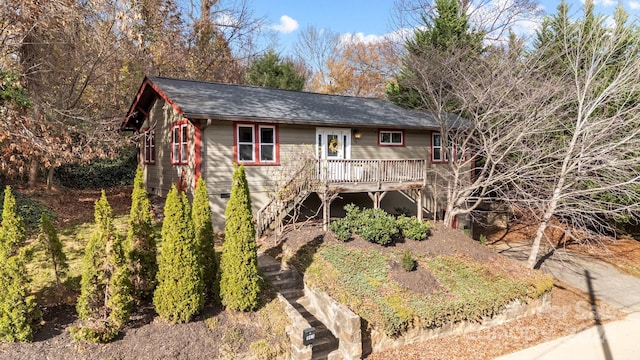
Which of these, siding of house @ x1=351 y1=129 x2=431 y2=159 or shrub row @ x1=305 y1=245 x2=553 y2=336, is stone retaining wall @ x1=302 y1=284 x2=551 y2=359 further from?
siding of house @ x1=351 y1=129 x2=431 y2=159

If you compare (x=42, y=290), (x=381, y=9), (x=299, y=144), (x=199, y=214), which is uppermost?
(x=381, y=9)

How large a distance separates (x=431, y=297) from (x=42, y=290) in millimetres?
8004

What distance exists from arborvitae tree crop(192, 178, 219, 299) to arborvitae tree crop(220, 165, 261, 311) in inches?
12.9

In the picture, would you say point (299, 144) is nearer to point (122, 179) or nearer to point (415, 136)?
point (415, 136)

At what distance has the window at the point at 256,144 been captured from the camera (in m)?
11.2

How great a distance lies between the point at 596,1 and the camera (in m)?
12.9

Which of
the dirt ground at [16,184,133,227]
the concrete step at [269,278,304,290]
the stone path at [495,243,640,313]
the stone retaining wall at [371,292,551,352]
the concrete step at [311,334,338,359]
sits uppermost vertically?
the dirt ground at [16,184,133,227]

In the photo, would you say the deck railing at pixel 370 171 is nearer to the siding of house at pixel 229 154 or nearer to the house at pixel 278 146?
the house at pixel 278 146

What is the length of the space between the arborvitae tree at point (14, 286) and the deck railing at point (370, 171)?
699cm

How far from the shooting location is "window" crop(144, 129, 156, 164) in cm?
1477

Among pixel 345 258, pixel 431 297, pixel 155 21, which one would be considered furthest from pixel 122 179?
pixel 431 297

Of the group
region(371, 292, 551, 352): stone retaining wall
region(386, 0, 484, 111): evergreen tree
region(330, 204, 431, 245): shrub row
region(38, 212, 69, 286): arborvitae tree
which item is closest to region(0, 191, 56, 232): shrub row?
region(38, 212, 69, 286): arborvitae tree

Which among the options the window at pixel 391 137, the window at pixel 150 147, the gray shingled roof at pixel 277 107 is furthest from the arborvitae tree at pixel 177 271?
the window at pixel 150 147

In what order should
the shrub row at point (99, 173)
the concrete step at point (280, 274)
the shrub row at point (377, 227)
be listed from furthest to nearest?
the shrub row at point (99, 173) → the shrub row at point (377, 227) → the concrete step at point (280, 274)
